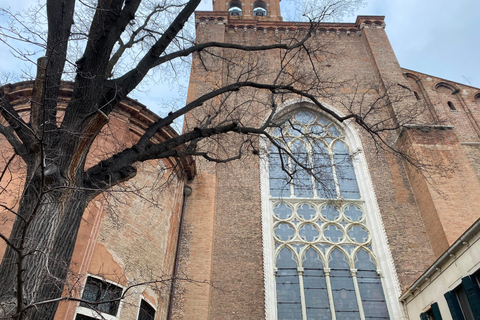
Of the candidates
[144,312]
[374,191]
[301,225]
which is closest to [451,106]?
[374,191]

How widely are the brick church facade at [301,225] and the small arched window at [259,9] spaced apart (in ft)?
29.2

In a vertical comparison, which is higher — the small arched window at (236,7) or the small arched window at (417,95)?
the small arched window at (236,7)

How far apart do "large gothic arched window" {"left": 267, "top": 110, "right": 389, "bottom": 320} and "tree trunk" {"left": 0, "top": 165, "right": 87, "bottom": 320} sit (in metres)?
5.41

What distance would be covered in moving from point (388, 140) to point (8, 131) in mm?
11895

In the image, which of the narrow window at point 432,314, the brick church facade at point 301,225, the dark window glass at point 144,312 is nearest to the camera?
the brick church facade at point 301,225

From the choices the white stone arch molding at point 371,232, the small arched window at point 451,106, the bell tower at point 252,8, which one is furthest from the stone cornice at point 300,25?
the white stone arch molding at point 371,232

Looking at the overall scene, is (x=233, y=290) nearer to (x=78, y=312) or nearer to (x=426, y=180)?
(x=78, y=312)

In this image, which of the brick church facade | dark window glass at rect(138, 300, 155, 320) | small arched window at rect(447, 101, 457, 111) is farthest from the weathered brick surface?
dark window glass at rect(138, 300, 155, 320)

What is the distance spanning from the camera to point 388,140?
44.9 ft

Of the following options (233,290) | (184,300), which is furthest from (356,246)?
(184,300)

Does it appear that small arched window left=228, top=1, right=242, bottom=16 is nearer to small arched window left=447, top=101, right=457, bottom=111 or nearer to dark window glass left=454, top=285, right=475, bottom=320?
small arched window left=447, top=101, right=457, bottom=111

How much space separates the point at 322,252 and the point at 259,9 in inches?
626

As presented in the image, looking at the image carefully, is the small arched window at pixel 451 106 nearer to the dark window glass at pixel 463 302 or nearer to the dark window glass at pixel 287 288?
the dark window glass at pixel 287 288

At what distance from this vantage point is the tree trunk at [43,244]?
3.47m
